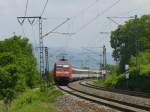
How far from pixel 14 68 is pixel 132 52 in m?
36.8

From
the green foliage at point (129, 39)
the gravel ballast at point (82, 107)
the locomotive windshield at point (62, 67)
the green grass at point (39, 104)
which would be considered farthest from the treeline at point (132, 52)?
Answer: the gravel ballast at point (82, 107)

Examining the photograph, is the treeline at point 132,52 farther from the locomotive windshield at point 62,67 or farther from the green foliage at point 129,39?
the locomotive windshield at point 62,67

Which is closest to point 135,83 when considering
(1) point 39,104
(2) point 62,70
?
(2) point 62,70

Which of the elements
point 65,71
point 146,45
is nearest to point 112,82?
point 65,71

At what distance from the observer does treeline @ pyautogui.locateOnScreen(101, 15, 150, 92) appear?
249ft

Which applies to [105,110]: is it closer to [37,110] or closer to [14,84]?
[37,110]

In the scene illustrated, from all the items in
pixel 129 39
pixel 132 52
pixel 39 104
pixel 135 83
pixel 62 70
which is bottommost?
pixel 39 104

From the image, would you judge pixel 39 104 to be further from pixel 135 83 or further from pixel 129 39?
pixel 129 39

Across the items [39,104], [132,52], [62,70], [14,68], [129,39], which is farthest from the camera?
[129,39]

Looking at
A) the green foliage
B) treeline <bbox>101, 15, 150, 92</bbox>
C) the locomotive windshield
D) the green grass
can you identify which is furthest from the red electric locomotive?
the green grass

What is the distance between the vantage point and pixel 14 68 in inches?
3772

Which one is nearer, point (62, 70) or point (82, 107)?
point (82, 107)

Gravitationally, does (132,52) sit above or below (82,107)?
above

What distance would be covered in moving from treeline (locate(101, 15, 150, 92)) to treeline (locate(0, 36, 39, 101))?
15.2 m
